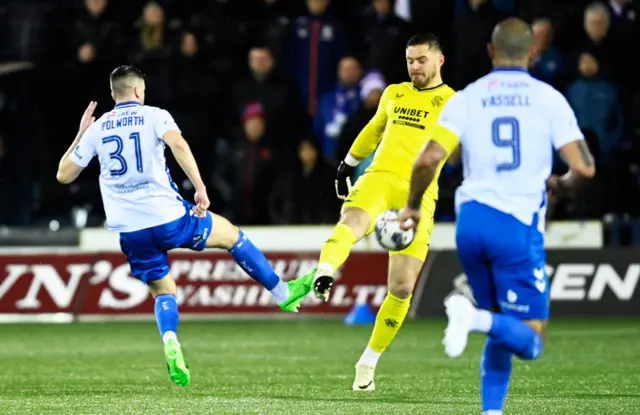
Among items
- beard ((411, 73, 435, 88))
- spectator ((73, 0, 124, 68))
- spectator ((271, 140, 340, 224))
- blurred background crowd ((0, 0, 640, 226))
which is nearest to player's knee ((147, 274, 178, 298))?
beard ((411, 73, 435, 88))

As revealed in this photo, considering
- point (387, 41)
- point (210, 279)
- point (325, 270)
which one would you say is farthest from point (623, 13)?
point (325, 270)

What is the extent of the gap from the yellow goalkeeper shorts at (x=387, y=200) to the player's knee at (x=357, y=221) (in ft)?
0.12

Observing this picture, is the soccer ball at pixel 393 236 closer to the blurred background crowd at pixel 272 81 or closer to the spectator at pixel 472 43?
the blurred background crowd at pixel 272 81

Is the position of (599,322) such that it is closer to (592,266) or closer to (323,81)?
(592,266)

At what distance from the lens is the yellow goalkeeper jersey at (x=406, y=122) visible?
10.8 metres

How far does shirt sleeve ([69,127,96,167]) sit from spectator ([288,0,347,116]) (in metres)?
8.31

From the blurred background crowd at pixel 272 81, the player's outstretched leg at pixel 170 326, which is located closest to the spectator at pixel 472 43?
the blurred background crowd at pixel 272 81

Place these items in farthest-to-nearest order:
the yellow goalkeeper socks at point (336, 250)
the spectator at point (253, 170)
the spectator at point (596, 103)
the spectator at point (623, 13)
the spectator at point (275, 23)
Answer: the spectator at point (275, 23)
the spectator at point (623, 13)
the spectator at point (253, 170)
the spectator at point (596, 103)
the yellow goalkeeper socks at point (336, 250)

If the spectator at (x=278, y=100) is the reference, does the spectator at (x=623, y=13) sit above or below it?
above

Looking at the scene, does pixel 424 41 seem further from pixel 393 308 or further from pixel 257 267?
pixel 257 267

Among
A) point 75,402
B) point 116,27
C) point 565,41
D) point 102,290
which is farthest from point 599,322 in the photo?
point 75,402

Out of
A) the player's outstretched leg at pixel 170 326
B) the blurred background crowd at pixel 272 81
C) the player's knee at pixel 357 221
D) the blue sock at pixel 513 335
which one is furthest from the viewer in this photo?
the blurred background crowd at pixel 272 81

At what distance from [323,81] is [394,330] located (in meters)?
8.59

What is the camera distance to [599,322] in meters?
17.2
